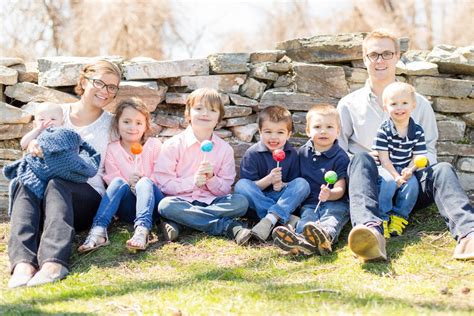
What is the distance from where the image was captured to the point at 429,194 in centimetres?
376

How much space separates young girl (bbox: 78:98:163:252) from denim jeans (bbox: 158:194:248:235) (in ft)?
0.40

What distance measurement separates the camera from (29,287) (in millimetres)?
3195

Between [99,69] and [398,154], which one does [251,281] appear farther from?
[99,69]

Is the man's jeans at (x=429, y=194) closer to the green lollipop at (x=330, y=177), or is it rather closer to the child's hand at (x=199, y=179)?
the green lollipop at (x=330, y=177)

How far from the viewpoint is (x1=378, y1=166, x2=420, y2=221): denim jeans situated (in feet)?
12.3

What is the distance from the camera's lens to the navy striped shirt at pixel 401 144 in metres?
3.87

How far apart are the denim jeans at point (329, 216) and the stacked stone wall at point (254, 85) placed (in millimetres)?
952

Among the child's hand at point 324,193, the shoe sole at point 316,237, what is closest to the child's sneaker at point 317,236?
the shoe sole at point 316,237

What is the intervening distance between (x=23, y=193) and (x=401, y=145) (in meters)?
2.49

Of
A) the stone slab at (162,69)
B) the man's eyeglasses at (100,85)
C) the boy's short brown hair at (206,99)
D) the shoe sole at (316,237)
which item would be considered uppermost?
the stone slab at (162,69)

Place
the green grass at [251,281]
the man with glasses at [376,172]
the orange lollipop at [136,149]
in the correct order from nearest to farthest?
the green grass at [251,281], the man with glasses at [376,172], the orange lollipop at [136,149]

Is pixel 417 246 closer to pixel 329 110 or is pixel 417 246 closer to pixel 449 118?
pixel 329 110

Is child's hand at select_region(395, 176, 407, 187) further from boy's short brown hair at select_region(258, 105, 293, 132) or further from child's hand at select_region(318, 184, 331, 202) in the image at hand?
boy's short brown hair at select_region(258, 105, 293, 132)

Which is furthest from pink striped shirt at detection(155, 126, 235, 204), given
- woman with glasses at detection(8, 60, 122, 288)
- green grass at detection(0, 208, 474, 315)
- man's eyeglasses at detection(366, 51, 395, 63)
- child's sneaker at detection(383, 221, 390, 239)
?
man's eyeglasses at detection(366, 51, 395, 63)
